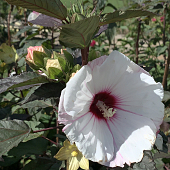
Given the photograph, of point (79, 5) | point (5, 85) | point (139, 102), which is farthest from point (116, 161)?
point (79, 5)

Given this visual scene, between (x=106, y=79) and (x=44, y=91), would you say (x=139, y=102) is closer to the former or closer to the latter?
(x=106, y=79)

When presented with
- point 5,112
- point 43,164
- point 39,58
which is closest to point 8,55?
point 5,112

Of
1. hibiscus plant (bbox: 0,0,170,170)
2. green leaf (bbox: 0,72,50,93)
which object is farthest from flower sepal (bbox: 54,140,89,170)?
green leaf (bbox: 0,72,50,93)

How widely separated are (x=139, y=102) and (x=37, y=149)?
652mm

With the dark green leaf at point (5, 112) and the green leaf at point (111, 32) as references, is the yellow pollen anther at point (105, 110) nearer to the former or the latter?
the green leaf at point (111, 32)

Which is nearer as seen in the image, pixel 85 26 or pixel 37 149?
pixel 85 26

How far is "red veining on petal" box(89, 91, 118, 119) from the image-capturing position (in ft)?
2.33

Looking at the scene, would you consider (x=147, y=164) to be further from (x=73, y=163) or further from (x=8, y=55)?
(x=8, y=55)

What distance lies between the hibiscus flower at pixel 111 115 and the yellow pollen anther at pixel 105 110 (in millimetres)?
22

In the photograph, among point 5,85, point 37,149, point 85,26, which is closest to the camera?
point 85,26

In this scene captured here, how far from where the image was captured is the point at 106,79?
0.63m

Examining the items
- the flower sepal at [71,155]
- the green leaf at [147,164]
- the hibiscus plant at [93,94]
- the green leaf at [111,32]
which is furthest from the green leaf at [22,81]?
the green leaf at [111,32]

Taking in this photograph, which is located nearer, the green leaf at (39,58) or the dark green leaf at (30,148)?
the green leaf at (39,58)

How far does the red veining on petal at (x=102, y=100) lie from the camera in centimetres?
71
